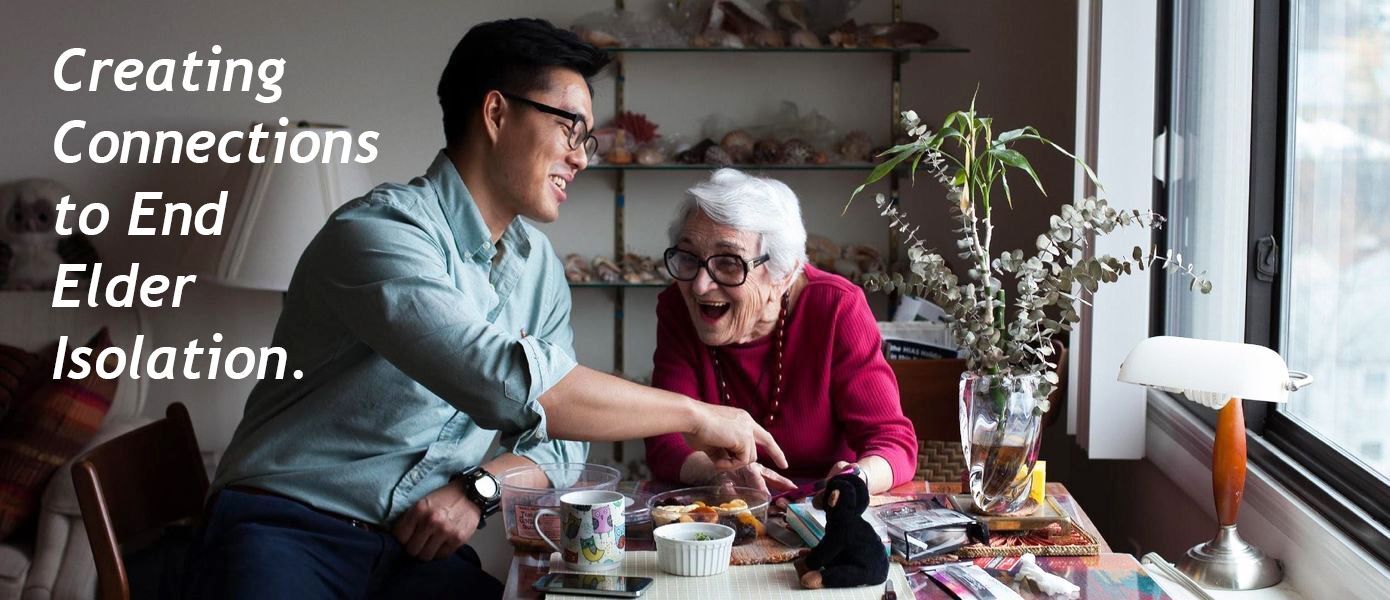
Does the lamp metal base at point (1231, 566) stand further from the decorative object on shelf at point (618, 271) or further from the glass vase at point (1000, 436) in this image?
the decorative object on shelf at point (618, 271)

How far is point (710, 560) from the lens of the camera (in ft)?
5.02

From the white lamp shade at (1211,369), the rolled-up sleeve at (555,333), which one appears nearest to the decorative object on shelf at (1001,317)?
the white lamp shade at (1211,369)

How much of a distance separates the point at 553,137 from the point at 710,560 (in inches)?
28.1

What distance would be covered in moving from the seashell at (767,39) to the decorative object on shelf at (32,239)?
2168 millimetres

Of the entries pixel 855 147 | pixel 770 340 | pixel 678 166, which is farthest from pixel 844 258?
pixel 770 340

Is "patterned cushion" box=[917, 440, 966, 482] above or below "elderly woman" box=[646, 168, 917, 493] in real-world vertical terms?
below

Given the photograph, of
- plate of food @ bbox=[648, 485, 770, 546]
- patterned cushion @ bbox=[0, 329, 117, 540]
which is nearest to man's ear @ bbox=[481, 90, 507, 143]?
plate of food @ bbox=[648, 485, 770, 546]

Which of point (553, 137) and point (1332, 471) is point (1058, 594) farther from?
point (553, 137)

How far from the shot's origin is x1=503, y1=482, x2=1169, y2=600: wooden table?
1492 millimetres

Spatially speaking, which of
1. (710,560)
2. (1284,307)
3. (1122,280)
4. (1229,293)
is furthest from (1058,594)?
(1122,280)

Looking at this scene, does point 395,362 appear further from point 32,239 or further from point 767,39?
point 32,239

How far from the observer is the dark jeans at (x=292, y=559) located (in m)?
1.68

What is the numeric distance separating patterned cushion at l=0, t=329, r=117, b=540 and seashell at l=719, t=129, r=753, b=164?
6.01 ft

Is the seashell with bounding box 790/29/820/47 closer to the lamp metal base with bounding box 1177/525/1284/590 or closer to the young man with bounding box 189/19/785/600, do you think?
the young man with bounding box 189/19/785/600
